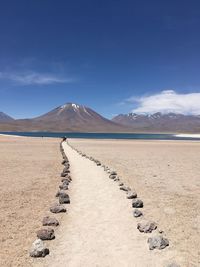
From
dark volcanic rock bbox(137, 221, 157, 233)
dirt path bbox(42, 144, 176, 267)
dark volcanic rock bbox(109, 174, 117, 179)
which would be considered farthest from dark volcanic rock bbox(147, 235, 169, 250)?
dark volcanic rock bbox(109, 174, 117, 179)

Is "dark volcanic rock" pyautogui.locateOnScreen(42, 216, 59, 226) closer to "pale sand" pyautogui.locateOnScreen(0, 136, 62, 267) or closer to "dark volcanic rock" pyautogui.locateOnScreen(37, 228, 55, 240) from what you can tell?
"pale sand" pyautogui.locateOnScreen(0, 136, 62, 267)

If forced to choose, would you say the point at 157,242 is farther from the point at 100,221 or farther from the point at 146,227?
the point at 100,221

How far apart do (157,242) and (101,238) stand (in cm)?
149

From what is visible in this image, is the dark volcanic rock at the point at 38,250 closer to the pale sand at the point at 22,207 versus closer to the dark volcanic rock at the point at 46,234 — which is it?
the pale sand at the point at 22,207

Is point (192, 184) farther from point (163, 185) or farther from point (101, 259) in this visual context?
point (101, 259)

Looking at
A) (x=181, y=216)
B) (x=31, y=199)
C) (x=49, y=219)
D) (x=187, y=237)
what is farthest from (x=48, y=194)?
(x=187, y=237)

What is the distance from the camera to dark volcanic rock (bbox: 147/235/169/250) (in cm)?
818

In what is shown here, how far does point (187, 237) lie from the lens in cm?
916

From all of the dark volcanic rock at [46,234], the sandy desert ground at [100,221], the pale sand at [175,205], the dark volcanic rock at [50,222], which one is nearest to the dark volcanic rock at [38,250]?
the sandy desert ground at [100,221]

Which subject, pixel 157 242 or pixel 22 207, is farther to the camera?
pixel 22 207

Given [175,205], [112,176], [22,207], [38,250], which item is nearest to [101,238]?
[38,250]

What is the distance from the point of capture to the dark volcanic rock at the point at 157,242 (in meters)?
8.18

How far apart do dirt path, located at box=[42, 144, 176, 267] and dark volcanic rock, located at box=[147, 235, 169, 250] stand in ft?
0.46

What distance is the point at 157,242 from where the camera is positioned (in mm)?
8250
